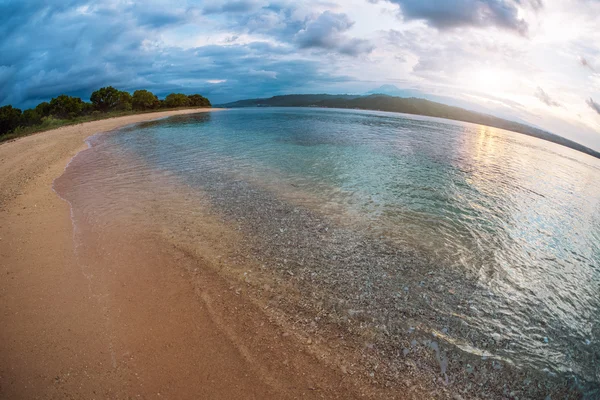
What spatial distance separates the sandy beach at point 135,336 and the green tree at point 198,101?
152509mm

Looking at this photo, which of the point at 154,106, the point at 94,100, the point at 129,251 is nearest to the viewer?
the point at 129,251

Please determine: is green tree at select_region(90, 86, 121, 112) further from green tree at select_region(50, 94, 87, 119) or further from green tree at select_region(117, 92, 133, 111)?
green tree at select_region(50, 94, 87, 119)

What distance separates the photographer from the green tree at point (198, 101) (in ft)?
471

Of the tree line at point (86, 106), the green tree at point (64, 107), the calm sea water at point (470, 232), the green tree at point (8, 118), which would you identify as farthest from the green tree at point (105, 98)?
the calm sea water at point (470, 232)

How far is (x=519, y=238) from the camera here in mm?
13727

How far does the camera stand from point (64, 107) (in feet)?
252

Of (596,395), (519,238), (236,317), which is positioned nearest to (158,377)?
(236,317)

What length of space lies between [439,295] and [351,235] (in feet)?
14.9

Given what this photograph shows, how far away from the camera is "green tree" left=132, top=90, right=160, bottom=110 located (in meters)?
103

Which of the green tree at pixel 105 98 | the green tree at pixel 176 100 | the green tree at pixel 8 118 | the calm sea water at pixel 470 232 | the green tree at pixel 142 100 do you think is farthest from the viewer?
the green tree at pixel 176 100

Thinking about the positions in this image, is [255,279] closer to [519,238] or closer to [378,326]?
[378,326]

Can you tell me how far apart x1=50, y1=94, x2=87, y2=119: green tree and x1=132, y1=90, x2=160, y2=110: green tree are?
2499cm

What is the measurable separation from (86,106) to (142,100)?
22.2 metres

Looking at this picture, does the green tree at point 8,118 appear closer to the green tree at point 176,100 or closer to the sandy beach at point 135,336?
the green tree at point 176,100
